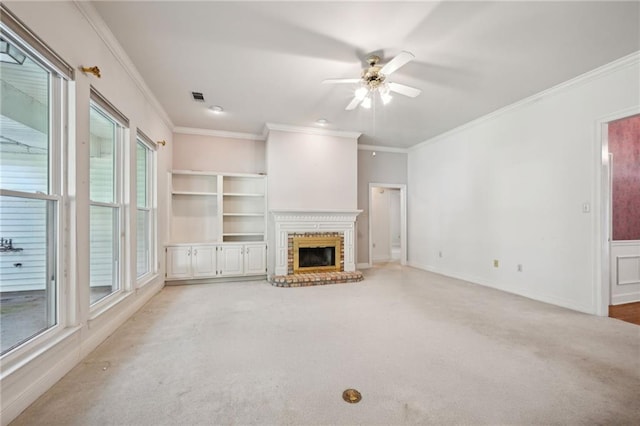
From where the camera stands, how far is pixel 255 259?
484cm

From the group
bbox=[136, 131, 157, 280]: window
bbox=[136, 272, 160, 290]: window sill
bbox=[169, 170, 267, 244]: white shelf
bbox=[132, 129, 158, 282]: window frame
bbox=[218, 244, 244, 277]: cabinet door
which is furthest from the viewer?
bbox=[169, 170, 267, 244]: white shelf

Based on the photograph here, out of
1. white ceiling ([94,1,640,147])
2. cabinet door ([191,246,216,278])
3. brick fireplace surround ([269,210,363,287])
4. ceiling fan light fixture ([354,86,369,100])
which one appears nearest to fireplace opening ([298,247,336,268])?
brick fireplace surround ([269,210,363,287])

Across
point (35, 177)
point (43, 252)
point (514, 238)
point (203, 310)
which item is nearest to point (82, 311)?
point (43, 252)

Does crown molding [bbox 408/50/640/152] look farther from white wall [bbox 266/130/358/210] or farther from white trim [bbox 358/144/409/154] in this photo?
white wall [bbox 266/130/358/210]

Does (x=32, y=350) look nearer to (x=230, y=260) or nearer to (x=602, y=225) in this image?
(x=230, y=260)

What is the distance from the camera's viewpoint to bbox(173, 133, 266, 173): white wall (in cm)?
504

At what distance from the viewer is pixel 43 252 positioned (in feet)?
6.08

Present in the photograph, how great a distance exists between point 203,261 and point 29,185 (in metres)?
2.99

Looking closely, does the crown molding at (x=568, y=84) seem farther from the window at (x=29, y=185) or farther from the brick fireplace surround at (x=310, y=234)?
the window at (x=29, y=185)

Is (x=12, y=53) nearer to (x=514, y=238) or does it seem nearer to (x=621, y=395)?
(x=621, y=395)

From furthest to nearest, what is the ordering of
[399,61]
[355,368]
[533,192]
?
[533,192] → [399,61] → [355,368]

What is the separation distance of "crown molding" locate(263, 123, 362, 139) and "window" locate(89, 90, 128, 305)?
2362 mm

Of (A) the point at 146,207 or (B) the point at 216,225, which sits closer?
(A) the point at 146,207

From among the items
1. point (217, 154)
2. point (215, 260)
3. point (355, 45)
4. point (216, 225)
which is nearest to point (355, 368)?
point (355, 45)
